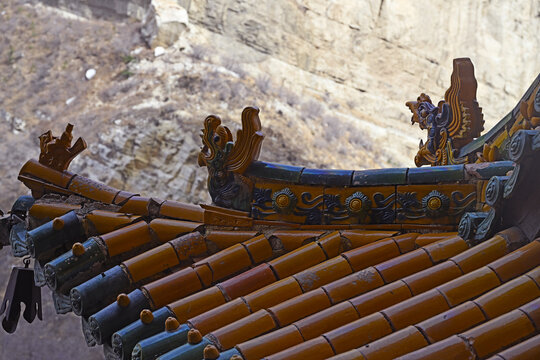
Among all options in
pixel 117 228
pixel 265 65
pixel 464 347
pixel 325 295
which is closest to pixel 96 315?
pixel 117 228

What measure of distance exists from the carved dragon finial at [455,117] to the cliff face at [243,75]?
19951 millimetres

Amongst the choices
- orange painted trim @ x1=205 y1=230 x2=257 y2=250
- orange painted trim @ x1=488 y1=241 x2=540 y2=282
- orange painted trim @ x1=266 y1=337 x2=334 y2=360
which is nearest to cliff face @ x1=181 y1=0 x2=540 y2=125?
orange painted trim @ x1=205 y1=230 x2=257 y2=250

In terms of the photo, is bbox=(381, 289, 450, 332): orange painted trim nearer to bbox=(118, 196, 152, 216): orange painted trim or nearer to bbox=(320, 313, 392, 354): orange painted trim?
bbox=(320, 313, 392, 354): orange painted trim

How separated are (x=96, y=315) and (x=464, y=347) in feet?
6.93

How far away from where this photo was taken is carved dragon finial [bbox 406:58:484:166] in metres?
6.52

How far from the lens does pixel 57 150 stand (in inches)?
216

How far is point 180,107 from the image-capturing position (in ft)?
100

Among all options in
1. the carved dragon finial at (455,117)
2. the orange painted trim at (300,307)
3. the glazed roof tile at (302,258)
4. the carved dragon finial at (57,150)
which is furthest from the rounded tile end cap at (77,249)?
the carved dragon finial at (455,117)

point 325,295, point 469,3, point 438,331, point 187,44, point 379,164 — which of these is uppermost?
point 438,331

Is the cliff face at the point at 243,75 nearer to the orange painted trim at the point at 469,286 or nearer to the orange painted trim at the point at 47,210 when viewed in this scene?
the orange painted trim at the point at 47,210

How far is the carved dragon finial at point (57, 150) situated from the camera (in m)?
5.46

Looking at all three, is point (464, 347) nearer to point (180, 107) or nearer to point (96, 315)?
point (96, 315)

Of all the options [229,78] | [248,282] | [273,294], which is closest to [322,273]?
[273,294]

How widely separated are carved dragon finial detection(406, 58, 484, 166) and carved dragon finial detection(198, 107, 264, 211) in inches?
83.0
